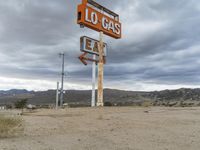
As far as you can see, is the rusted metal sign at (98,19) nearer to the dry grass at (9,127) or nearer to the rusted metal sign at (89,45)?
the rusted metal sign at (89,45)

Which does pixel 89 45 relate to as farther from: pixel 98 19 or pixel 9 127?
pixel 9 127

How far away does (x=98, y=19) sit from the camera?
33781 mm

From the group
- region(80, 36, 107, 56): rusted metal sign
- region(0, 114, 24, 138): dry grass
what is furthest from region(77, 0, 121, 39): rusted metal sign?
region(0, 114, 24, 138): dry grass

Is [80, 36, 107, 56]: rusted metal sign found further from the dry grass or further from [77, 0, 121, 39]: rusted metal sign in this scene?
the dry grass

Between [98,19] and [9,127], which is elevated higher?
[98,19]

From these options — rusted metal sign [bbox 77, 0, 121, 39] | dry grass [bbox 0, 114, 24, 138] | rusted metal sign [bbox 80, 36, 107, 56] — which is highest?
rusted metal sign [bbox 77, 0, 121, 39]

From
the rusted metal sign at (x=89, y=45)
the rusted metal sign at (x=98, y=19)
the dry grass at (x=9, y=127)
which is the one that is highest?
the rusted metal sign at (x=98, y=19)

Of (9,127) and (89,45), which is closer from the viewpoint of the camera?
(9,127)

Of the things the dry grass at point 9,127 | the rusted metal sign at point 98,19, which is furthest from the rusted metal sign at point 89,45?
the dry grass at point 9,127

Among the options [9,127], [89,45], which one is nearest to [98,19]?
[89,45]

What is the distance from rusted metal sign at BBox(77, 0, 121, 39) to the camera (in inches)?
1229

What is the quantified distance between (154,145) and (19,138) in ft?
16.0

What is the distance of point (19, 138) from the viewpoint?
10945 millimetres

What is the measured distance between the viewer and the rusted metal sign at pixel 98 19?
31219 mm
